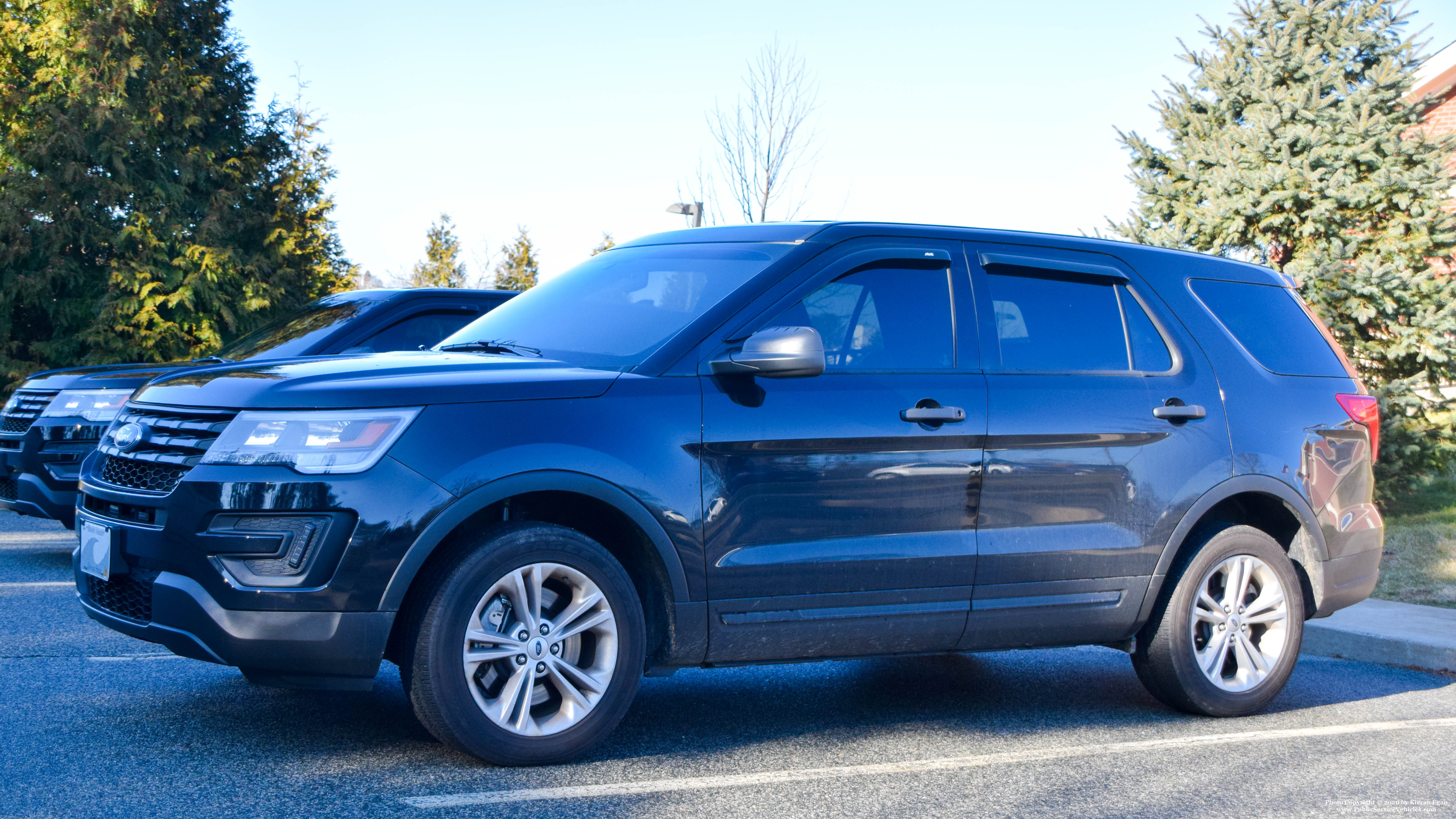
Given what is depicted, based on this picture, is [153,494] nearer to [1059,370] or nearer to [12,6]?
[1059,370]

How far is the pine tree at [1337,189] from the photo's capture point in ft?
37.1

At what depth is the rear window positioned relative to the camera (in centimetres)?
572

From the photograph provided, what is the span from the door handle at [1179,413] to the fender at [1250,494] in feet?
1.01

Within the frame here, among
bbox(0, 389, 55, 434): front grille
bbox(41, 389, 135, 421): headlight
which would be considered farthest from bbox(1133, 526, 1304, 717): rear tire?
bbox(0, 389, 55, 434): front grille

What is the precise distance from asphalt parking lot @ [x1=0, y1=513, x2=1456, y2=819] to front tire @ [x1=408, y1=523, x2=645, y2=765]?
0.16 metres

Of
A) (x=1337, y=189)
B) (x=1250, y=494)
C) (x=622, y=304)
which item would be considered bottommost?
(x=1250, y=494)

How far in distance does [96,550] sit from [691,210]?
1751 centimetres

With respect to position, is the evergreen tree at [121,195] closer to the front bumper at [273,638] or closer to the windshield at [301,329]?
the windshield at [301,329]

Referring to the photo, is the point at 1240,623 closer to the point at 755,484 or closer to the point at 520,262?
the point at 755,484

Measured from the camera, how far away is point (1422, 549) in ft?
33.3

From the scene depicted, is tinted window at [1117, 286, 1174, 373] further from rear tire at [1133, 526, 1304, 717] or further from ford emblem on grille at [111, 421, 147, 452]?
ford emblem on grille at [111, 421, 147, 452]

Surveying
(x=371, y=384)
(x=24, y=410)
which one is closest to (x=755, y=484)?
(x=371, y=384)

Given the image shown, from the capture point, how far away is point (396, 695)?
5.19 meters

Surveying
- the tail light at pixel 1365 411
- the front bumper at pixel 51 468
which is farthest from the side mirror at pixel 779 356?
the front bumper at pixel 51 468
